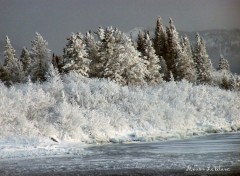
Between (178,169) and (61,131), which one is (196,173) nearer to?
(178,169)

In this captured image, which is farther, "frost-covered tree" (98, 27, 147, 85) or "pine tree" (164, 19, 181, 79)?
"pine tree" (164, 19, 181, 79)

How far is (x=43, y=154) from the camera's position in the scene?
19.6 meters

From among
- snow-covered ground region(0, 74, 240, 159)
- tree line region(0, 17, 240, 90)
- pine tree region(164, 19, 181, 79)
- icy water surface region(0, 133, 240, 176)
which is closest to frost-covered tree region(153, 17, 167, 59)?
pine tree region(164, 19, 181, 79)

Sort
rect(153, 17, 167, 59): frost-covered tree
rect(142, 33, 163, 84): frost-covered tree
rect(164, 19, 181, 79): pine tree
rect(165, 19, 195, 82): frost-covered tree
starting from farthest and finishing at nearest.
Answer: rect(153, 17, 167, 59): frost-covered tree, rect(164, 19, 181, 79): pine tree, rect(165, 19, 195, 82): frost-covered tree, rect(142, 33, 163, 84): frost-covered tree

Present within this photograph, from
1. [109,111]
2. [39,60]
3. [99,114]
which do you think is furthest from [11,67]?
[99,114]

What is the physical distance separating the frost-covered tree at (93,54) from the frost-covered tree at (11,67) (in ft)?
25.6

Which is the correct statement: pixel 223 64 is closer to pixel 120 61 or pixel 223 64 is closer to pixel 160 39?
pixel 160 39

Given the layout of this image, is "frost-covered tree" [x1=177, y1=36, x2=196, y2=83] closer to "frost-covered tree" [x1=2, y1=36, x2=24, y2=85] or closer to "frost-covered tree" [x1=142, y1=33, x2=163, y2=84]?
"frost-covered tree" [x1=142, y1=33, x2=163, y2=84]

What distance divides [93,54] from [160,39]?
50.7 ft

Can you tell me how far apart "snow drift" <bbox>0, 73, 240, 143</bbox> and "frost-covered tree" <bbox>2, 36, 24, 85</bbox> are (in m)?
8.36

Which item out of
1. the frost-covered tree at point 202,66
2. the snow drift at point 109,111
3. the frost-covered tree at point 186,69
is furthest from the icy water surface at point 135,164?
the frost-covered tree at point 202,66

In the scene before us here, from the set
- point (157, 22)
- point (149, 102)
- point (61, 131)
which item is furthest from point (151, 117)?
point (157, 22)

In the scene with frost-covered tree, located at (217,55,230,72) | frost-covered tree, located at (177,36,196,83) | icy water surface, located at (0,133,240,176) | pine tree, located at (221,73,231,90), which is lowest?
icy water surface, located at (0,133,240,176)

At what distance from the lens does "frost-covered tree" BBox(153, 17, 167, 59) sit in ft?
184
